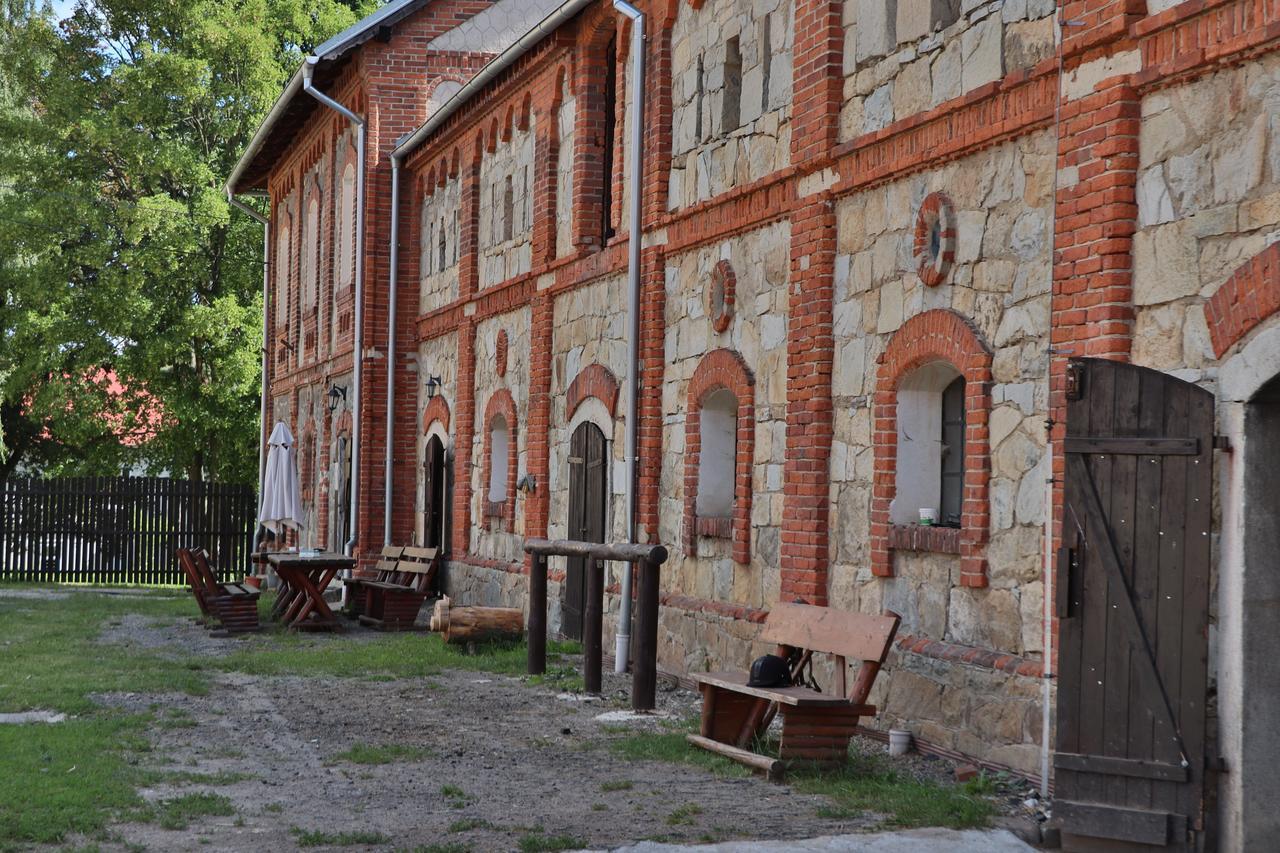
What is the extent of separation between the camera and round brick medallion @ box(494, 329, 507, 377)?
18797mm

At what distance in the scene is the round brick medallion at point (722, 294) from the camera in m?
12.8

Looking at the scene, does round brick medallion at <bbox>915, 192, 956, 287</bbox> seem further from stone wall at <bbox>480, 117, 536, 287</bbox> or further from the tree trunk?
stone wall at <bbox>480, 117, 536, 287</bbox>

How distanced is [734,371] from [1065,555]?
5.21 meters

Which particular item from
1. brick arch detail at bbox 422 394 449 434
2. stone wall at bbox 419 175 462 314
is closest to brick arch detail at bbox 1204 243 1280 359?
stone wall at bbox 419 175 462 314

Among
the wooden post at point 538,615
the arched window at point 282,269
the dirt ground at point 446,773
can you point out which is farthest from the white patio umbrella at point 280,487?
the arched window at point 282,269

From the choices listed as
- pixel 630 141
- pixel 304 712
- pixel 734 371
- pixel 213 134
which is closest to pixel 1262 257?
pixel 734 371

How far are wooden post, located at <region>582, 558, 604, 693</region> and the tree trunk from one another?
304cm

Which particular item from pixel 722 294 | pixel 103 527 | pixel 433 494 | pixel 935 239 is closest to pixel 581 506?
pixel 722 294

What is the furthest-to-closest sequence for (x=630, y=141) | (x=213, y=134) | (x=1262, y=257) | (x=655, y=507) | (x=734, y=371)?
(x=213, y=134)
(x=630, y=141)
(x=655, y=507)
(x=734, y=371)
(x=1262, y=257)

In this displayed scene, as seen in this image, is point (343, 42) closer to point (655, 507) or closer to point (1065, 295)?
point (655, 507)

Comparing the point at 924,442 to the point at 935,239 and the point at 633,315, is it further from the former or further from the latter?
the point at 633,315

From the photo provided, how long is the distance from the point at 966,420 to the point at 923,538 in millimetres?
815

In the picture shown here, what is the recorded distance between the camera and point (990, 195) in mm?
9328

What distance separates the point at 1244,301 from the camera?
7117 mm
